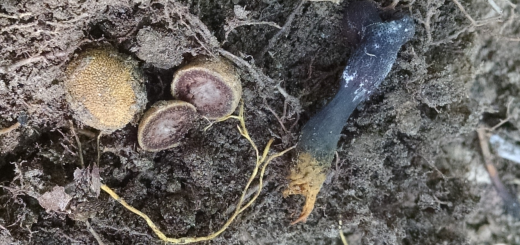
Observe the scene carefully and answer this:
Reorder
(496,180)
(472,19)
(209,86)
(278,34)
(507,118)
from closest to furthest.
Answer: (209,86) < (278,34) < (472,19) < (507,118) < (496,180)

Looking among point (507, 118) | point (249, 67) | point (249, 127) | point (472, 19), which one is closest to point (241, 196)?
point (249, 127)

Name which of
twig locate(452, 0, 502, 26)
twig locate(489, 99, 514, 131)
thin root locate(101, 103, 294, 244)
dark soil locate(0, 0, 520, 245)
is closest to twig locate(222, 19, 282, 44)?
dark soil locate(0, 0, 520, 245)

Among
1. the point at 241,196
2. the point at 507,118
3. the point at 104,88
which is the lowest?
the point at 507,118

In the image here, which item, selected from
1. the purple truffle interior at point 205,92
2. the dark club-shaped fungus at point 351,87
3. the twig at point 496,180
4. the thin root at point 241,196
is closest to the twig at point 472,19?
the dark club-shaped fungus at point 351,87

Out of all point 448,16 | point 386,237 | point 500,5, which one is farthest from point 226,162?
point 500,5

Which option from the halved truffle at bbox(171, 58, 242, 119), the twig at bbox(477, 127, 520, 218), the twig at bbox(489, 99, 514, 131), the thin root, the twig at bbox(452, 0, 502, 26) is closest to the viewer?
the halved truffle at bbox(171, 58, 242, 119)

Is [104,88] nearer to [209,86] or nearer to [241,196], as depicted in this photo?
[209,86]

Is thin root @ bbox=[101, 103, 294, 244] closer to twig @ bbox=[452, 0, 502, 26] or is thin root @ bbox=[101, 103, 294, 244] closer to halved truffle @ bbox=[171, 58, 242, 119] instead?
halved truffle @ bbox=[171, 58, 242, 119]
